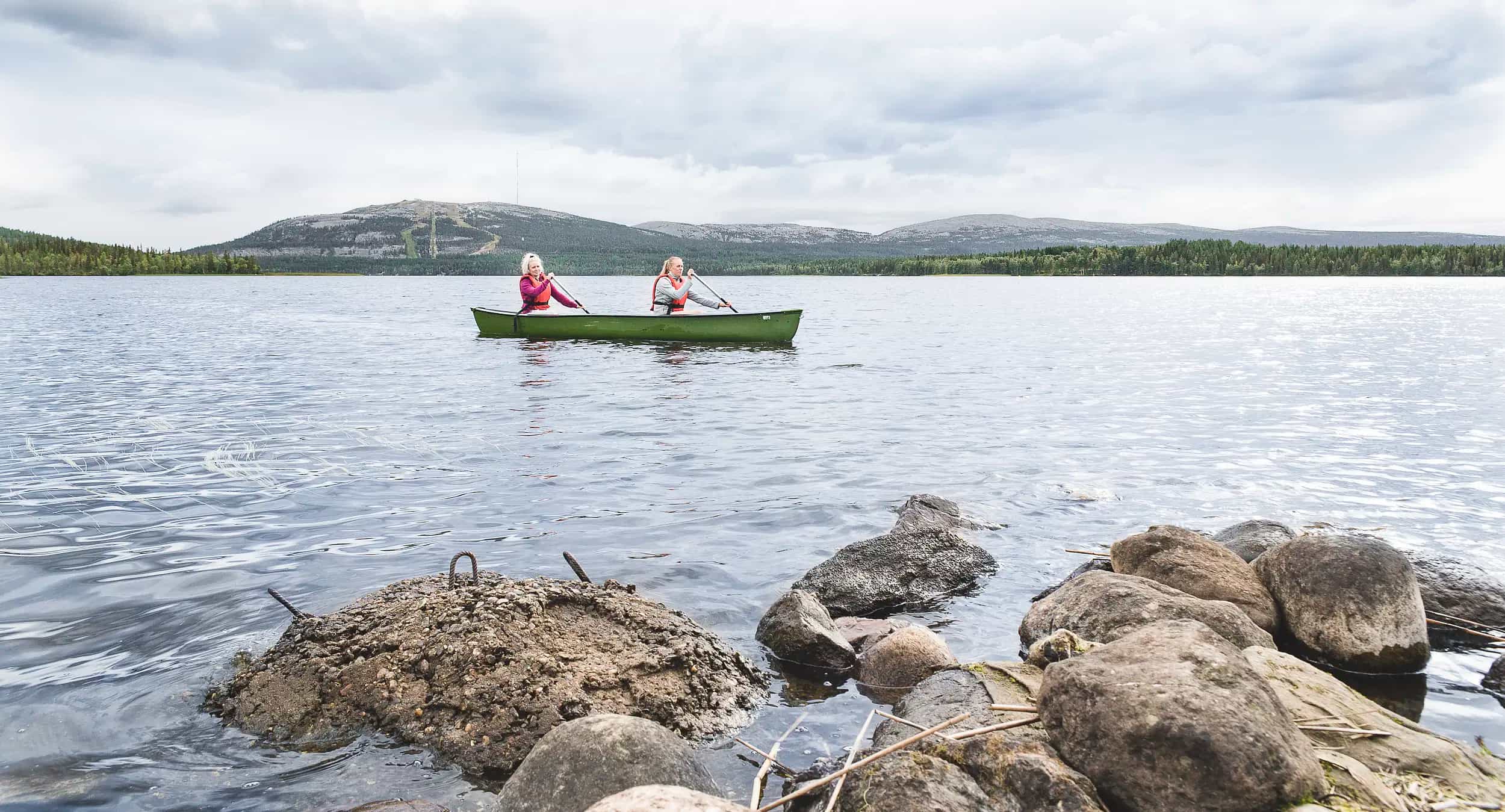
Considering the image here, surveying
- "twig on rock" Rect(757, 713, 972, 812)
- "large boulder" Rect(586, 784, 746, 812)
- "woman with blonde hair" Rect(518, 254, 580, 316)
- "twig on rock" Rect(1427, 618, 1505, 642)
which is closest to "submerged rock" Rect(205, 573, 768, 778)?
"twig on rock" Rect(757, 713, 972, 812)

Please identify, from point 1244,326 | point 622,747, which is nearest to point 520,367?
point 622,747

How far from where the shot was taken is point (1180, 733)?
3.64 m

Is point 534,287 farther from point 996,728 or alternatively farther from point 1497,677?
point 996,728

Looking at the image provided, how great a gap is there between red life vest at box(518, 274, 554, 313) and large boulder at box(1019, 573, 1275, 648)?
26.3m

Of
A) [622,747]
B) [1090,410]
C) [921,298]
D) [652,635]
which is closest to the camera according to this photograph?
[622,747]

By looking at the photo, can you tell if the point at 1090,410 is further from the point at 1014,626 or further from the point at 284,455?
the point at 284,455

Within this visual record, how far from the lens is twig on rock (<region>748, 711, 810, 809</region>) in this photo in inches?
133

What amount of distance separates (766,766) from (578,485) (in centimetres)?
861

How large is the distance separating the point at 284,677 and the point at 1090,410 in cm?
1640

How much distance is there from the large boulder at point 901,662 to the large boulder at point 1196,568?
1.57m

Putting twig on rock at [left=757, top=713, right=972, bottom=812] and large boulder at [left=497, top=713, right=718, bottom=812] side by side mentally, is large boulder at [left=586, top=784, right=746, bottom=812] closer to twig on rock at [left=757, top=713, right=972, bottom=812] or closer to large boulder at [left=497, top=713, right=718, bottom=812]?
twig on rock at [left=757, top=713, right=972, bottom=812]

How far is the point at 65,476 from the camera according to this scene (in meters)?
11.8

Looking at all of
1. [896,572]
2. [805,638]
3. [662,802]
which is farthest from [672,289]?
[662,802]

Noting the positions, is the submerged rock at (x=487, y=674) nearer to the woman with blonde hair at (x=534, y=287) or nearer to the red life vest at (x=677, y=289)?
the red life vest at (x=677, y=289)
